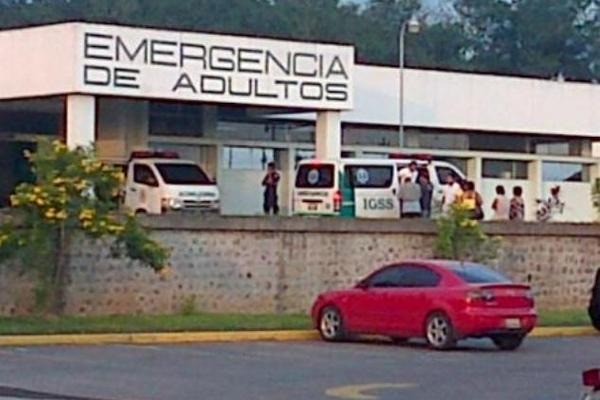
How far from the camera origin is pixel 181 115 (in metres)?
53.7

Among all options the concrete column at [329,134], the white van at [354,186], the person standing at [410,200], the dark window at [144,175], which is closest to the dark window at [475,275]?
the person standing at [410,200]

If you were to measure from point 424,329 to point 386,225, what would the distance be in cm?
964

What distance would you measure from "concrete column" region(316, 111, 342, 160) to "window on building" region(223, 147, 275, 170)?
21.4ft

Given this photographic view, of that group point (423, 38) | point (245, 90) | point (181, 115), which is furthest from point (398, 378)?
point (423, 38)

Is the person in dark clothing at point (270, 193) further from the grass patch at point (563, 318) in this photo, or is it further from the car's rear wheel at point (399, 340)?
the car's rear wheel at point (399, 340)

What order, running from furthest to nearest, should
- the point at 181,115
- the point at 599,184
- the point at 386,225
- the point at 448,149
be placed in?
1. the point at 448,149
2. the point at 181,115
3. the point at 599,184
4. the point at 386,225

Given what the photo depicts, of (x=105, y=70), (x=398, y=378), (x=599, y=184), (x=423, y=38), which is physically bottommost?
(x=398, y=378)

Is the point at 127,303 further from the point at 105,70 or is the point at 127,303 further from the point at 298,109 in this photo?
the point at 298,109

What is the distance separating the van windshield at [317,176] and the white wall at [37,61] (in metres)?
6.79

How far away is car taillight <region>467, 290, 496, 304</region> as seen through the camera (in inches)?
1113

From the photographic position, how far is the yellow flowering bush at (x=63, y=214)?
3130 cm

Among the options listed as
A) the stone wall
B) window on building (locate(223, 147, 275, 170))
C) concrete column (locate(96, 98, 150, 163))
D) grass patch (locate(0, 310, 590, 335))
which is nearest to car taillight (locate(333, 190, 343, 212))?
the stone wall

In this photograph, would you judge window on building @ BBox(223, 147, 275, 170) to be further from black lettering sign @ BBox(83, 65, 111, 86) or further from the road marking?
the road marking

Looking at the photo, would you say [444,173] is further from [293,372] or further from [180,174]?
[293,372]
